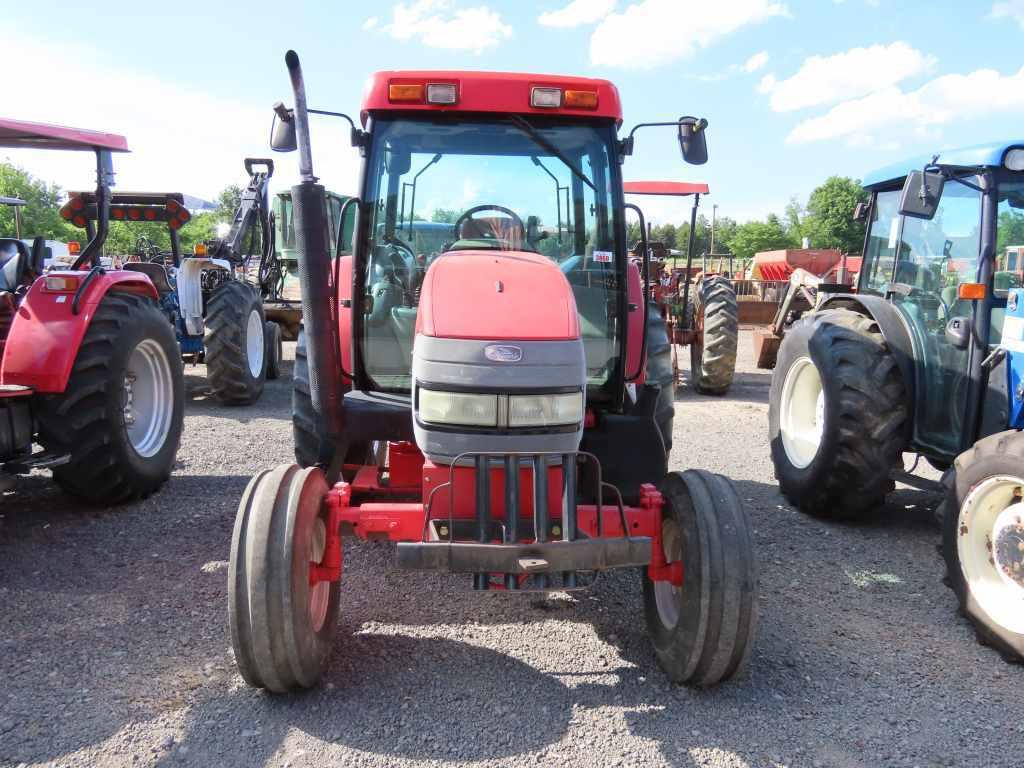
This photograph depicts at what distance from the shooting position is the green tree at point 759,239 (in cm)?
6538

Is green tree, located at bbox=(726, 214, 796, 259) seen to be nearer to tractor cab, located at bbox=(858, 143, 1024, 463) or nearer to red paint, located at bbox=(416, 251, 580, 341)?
tractor cab, located at bbox=(858, 143, 1024, 463)

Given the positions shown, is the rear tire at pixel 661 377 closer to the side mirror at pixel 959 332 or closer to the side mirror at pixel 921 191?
the side mirror at pixel 921 191

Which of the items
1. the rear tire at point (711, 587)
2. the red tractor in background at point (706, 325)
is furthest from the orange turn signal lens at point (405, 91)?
the red tractor in background at point (706, 325)

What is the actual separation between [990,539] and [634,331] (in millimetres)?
1689

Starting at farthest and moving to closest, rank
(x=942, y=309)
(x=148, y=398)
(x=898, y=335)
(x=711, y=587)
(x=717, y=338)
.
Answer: (x=717, y=338) < (x=148, y=398) < (x=898, y=335) < (x=942, y=309) < (x=711, y=587)

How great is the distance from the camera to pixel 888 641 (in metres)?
3.27

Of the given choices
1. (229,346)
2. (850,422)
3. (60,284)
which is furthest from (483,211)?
(229,346)

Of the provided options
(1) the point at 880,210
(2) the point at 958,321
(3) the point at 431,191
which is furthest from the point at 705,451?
(3) the point at 431,191

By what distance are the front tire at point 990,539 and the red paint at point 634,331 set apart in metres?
1.41

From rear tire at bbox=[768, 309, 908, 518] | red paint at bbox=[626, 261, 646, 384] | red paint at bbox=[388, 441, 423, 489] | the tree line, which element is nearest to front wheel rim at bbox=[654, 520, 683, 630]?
red paint at bbox=[626, 261, 646, 384]

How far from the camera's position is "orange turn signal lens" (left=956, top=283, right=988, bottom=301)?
12.9ft

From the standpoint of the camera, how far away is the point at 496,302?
2701mm

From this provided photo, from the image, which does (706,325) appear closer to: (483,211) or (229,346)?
(229,346)

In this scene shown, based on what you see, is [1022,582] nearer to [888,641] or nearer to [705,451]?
[888,641]
